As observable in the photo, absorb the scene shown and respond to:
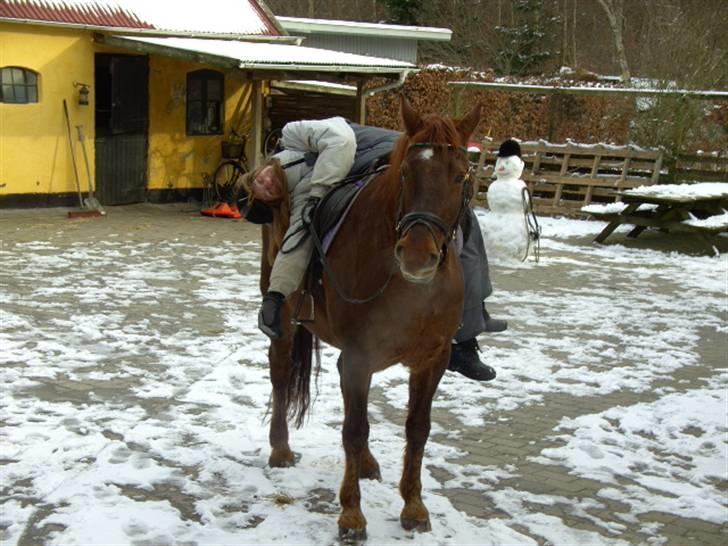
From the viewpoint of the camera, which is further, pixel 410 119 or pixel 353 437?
pixel 353 437

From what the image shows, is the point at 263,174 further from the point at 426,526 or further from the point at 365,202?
the point at 426,526

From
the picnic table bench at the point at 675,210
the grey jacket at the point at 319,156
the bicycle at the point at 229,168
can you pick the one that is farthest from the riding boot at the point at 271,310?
the bicycle at the point at 229,168

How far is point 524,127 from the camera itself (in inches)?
776

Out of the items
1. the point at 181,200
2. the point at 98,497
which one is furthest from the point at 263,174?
the point at 181,200

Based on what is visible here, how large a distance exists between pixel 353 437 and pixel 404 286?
728 mm

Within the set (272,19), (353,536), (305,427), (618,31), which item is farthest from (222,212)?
(618,31)

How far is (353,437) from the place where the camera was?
13.9 ft

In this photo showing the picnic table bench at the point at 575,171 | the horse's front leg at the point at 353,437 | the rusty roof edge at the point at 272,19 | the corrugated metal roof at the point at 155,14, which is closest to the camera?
the horse's front leg at the point at 353,437

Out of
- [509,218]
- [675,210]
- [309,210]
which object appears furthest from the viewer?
[675,210]

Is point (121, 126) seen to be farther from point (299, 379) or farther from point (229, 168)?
point (299, 379)

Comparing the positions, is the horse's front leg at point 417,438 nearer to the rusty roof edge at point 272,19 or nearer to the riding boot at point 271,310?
the riding boot at point 271,310

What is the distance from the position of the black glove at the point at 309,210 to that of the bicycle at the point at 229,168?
12724 mm

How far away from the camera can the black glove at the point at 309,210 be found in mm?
4535

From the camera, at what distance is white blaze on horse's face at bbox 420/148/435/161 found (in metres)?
3.67
